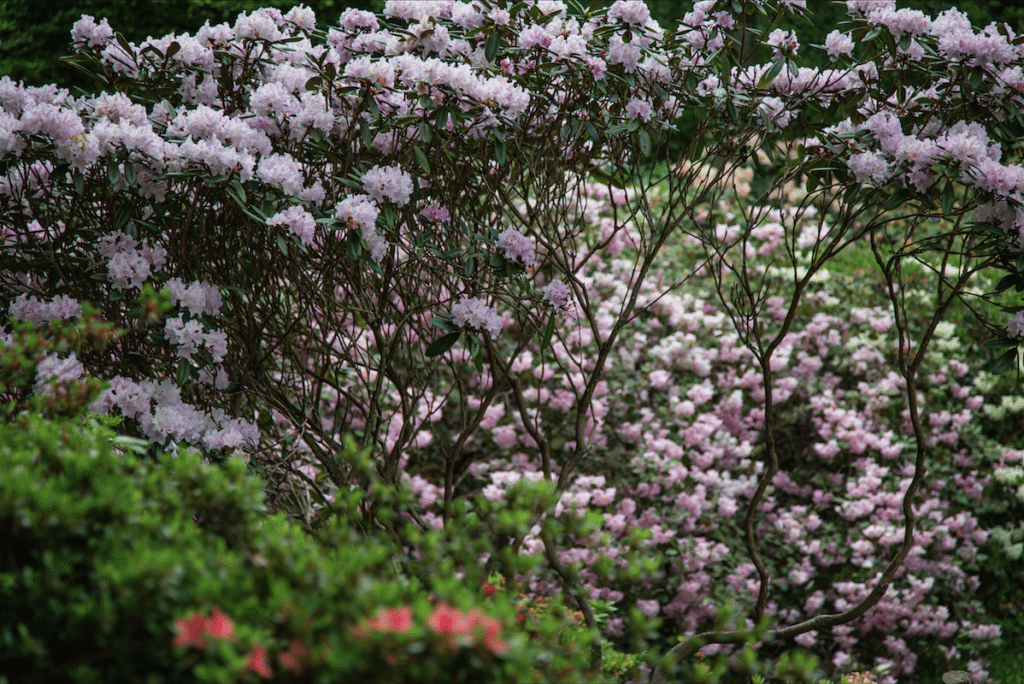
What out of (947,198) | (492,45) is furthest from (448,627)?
(947,198)

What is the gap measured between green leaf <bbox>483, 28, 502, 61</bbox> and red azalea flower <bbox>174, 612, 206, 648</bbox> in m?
1.82

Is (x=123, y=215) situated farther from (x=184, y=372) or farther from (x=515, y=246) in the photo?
(x=515, y=246)

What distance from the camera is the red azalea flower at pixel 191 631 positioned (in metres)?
1.00

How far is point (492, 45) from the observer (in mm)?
2396

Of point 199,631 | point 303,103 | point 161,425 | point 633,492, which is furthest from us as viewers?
point 633,492

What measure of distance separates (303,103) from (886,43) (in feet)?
5.95

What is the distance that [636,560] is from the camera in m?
1.54

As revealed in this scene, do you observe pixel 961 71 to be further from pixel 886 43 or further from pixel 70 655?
pixel 70 655

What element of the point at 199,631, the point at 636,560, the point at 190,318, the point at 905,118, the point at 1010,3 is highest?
the point at 1010,3

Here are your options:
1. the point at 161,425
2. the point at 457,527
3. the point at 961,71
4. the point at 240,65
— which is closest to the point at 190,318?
the point at 161,425

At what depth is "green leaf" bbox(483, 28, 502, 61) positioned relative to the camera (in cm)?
237

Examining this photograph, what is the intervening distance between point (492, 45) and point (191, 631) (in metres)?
1.89

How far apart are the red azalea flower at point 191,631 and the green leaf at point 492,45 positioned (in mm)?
1815

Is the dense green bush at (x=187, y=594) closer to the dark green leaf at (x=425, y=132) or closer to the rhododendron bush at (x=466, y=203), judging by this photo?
the rhododendron bush at (x=466, y=203)
